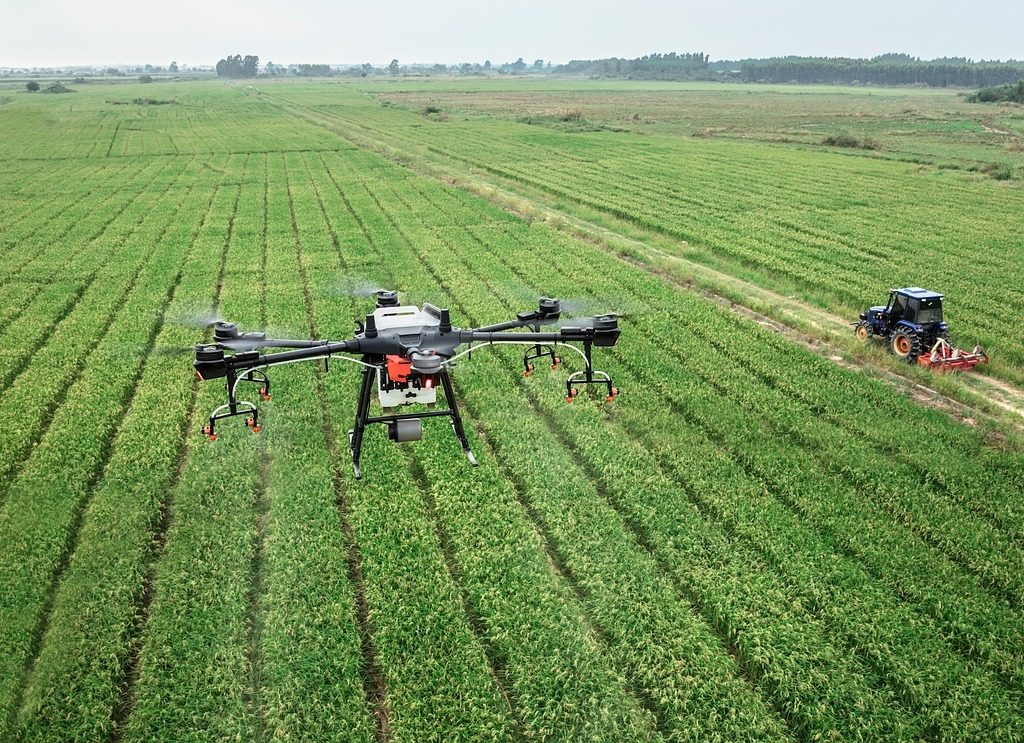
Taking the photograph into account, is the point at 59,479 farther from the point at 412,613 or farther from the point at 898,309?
the point at 898,309

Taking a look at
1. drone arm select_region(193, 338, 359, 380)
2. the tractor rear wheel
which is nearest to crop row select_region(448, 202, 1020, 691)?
the tractor rear wheel

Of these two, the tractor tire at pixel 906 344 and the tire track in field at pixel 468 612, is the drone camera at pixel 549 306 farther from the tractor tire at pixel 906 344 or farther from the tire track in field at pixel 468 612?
the tractor tire at pixel 906 344

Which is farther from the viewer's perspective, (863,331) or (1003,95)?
(1003,95)

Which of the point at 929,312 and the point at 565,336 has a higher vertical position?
the point at 565,336

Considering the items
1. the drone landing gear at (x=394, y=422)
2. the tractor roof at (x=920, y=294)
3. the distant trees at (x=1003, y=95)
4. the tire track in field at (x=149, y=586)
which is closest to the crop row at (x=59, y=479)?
the tire track in field at (x=149, y=586)

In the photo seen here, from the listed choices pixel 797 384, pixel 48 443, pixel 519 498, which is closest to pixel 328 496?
→ pixel 519 498

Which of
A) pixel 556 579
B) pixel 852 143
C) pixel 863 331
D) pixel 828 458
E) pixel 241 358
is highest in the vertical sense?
pixel 852 143

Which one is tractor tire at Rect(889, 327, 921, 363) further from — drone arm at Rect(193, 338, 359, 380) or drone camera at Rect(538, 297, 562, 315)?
drone arm at Rect(193, 338, 359, 380)

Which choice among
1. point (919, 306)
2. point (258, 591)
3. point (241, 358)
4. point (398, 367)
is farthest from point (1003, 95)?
point (258, 591)
